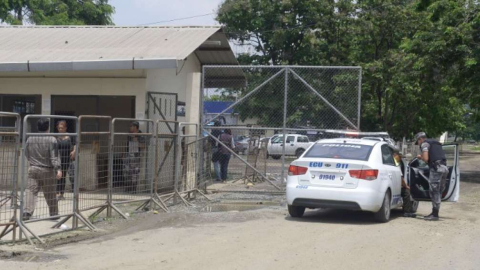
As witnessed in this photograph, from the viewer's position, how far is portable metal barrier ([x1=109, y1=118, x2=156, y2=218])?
38.7 feet

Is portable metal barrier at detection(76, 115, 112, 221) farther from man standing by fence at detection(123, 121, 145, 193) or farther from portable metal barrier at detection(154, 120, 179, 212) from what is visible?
portable metal barrier at detection(154, 120, 179, 212)

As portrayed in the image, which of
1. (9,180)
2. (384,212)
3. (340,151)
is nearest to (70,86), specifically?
(9,180)

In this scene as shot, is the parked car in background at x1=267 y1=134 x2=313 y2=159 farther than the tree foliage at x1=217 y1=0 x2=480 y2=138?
No

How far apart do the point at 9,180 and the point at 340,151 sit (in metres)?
5.81

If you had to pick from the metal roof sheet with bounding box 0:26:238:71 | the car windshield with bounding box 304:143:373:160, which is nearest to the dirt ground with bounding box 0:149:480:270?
the car windshield with bounding box 304:143:373:160

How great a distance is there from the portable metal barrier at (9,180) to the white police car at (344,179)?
4814 millimetres

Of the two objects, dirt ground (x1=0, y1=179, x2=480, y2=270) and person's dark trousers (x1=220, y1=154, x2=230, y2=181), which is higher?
person's dark trousers (x1=220, y1=154, x2=230, y2=181)

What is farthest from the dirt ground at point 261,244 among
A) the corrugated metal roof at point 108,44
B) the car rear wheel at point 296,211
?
the corrugated metal roof at point 108,44

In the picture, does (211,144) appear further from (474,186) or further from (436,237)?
(474,186)

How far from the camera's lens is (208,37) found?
17750mm

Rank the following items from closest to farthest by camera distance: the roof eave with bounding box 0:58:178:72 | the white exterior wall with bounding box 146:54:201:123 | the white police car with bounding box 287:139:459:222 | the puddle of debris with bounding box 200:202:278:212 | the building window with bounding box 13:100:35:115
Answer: the white police car with bounding box 287:139:459:222 → the puddle of debris with bounding box 200:202:278:212 → the roof eave with bounding box 0:58:178:72 → the white exterior wall with bounding box 146:54:201:123 → the building window with bounding box 13:100:35:115

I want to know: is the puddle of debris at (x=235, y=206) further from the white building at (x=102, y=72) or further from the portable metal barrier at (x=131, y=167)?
the white building at (x=102, y=72)

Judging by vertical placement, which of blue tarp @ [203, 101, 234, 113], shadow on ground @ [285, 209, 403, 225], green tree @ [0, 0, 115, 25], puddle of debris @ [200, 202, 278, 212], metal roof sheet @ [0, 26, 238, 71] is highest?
green tree @ [0, 0, 115, 25]

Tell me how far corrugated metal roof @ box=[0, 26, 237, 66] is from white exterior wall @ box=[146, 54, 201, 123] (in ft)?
1.95
